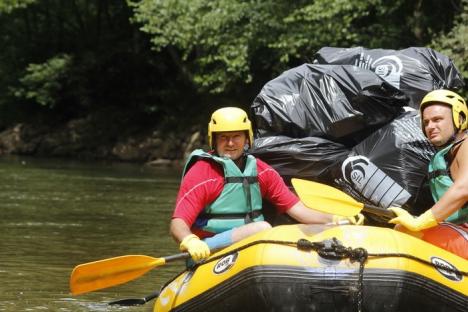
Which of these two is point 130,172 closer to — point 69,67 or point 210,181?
point 69,67

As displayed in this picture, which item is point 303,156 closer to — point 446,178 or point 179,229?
point 446,178

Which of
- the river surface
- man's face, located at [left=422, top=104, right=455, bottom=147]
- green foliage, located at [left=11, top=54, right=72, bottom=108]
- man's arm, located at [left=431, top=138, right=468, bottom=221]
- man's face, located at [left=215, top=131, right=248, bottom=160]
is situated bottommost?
green foliage, located at [left=11, top=54, right=72, bottom=108]

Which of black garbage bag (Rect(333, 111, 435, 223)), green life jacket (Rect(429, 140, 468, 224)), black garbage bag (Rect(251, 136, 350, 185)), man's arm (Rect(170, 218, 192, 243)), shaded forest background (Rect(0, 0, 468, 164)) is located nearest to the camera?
man's arm (Rect(170, 218, 192, 243))

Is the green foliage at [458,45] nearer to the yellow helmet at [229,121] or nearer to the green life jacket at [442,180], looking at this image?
the green life jacket at [442,180]

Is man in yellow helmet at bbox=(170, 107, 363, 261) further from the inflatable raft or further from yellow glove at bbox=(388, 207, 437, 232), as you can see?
the inflatable raft

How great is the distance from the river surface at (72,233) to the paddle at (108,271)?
0.81m

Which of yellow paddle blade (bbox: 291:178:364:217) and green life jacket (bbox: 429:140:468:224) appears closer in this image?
yellow paddle blade (bbox: 291:178:364:217)

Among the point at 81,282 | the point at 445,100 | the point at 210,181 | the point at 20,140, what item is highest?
the point at 445,100

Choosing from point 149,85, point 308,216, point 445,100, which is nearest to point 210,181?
point 308,216

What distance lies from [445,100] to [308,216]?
1.04 metres

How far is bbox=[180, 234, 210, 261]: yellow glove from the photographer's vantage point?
4949 millimetres

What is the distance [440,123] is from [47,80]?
2667 cm

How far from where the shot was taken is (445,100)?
5234 millimetres

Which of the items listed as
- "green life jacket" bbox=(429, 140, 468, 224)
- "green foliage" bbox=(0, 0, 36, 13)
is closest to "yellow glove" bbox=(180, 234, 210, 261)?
"green life jacket" bbox=(429, 140, 468, 224)
